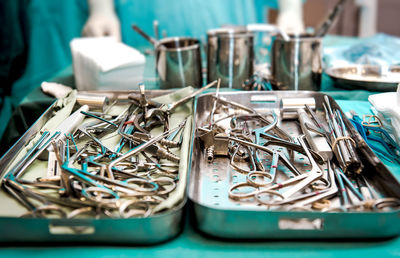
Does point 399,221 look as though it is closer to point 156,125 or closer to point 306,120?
point 306,120

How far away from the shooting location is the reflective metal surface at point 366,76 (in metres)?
0.82

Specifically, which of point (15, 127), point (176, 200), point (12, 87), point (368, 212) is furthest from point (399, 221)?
point (12, 87)

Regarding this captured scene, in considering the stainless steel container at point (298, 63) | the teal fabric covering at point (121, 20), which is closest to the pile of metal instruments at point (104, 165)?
the stainless steel container at point (298, 63)

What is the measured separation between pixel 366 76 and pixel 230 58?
367 millimetres

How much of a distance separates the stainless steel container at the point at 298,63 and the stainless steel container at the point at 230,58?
7cm

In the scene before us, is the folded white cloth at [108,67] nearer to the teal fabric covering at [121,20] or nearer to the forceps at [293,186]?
the forceps at [293,186]

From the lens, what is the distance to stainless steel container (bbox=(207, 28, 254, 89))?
863mm

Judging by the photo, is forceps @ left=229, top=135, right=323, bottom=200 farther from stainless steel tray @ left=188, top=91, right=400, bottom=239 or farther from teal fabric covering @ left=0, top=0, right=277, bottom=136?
teal fabric covering @ left=0, top=0, right=277, bottom=136

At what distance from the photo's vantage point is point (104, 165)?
509 mm

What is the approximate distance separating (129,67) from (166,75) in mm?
89

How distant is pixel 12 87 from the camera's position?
5.10 feet

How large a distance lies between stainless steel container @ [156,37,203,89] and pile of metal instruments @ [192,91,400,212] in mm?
153

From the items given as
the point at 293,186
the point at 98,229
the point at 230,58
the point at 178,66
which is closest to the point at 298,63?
the point at 230,58

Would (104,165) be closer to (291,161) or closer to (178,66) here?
(291,161)
